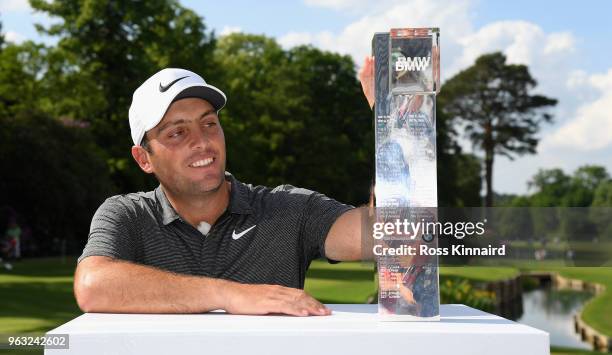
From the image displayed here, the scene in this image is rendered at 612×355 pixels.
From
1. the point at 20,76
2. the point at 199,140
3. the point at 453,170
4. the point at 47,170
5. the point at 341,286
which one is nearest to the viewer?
the point at 199,140

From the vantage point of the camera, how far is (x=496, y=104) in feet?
199

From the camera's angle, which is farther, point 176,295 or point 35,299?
point 35,299

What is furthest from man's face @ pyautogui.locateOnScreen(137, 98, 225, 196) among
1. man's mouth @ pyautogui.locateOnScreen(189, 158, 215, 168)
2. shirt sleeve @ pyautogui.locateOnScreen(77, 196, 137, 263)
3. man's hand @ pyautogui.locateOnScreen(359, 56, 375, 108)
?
man's hand @ pyautogui.locateOnScreen(359, 56, 375, 108)

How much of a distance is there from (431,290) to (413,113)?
414 millimetres

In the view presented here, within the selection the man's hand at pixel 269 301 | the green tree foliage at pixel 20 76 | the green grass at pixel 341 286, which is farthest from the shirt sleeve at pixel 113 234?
the green tree foliage at pixel 20 76

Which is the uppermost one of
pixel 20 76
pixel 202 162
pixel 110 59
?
pixel 110 59

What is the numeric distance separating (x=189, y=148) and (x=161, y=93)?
9.8 inches

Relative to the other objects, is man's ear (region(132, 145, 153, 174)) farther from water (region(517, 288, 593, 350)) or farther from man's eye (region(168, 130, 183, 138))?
water (region(517, 288, 593, 350))

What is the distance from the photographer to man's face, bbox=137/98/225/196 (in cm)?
288

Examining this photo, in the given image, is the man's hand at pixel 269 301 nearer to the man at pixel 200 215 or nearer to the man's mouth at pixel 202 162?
the man at pixel 200 215

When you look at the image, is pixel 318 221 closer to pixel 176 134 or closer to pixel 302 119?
pixel 176 134

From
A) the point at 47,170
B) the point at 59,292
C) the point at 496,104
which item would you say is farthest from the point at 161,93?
the point at 496,104

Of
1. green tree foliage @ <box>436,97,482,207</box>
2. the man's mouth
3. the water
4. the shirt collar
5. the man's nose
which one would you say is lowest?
the water

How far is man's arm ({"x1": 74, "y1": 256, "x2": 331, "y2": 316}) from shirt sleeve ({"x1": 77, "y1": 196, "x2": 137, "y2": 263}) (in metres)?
0.27
